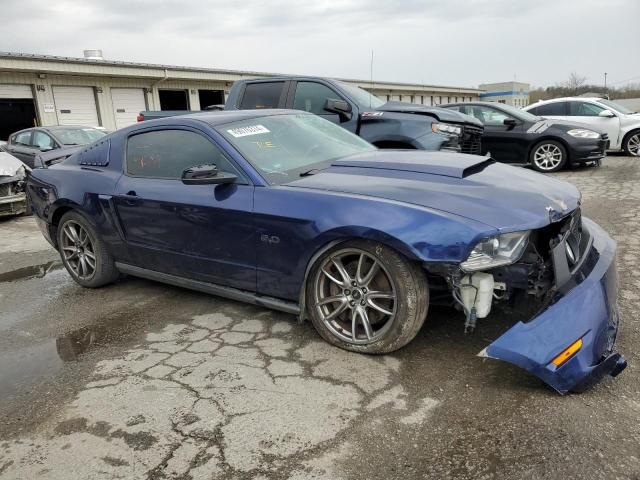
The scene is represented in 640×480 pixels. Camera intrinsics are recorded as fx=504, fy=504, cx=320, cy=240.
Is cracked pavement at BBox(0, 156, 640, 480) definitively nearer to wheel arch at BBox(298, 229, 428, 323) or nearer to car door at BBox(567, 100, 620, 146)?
A: wheel arch at BBox(298, 229, 428, 323)

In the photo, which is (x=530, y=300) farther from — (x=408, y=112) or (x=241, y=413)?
(x=408, y=112)

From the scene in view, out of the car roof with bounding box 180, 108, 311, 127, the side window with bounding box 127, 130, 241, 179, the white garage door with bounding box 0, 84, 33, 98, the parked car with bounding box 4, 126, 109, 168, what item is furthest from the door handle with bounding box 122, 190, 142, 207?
the white garage door with bounding box 0, 84, 33, 98

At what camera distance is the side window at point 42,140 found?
39.8 feet

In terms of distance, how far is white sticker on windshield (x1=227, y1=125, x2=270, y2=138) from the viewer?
12.0 feet

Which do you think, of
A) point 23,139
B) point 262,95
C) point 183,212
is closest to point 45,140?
point 23,139

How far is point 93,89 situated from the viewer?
18.9 m

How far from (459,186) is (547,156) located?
8373 millimetres

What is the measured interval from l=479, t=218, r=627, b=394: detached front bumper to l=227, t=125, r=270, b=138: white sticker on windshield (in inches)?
88.7

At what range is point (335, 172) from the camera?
3.50 m

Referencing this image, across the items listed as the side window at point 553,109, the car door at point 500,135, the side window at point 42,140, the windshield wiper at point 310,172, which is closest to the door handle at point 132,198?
the windshield wiper at point 310,172

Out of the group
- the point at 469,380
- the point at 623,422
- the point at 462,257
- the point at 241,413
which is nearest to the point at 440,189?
the point at 462,257

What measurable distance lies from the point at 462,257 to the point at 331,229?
0.77 metres

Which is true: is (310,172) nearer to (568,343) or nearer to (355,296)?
(355,296)

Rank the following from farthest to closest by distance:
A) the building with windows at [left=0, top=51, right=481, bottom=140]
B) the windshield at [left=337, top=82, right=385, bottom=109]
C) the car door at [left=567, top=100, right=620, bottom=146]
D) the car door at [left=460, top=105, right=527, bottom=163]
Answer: the building with windows at [left=0, top=51, right=481, bottom=140] → the car door at [left=567, top=100, right=620, bottom=146] → the car door at [left=460, top=105, right=527, bottom=163] → the windshield at [left=337, top=82, right=385, bottom=109]
